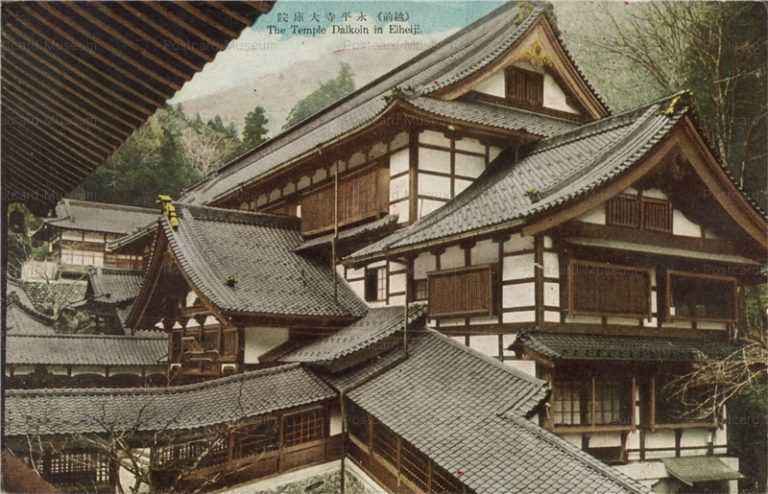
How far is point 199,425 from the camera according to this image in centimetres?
1005

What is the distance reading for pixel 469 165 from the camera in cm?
1375

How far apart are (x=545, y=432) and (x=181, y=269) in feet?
28.2

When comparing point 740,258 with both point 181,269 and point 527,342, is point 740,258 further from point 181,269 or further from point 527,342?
point 181,269

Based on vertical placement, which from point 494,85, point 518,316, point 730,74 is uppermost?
point 730,74

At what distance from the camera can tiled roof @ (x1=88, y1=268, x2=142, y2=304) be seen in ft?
87.9

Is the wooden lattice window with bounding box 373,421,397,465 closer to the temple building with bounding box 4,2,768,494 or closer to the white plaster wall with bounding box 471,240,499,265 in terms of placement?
the temple building with bounding box 4,2,768,494

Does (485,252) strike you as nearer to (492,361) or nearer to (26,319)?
(492,361)

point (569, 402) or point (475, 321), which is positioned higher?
point (475, 321)

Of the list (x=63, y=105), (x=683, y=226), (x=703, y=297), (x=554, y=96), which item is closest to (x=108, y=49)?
(x=63, y=105)

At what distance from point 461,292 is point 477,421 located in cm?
283

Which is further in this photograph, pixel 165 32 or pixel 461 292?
pixel 461 292

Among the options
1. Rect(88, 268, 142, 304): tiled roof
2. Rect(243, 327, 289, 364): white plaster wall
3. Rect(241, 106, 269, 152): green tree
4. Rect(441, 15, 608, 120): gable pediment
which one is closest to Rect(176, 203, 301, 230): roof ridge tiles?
Rect(243, 327, 289, 364): white plaster wall

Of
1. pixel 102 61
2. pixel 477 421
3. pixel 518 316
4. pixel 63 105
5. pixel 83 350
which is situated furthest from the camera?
pixel 83 350

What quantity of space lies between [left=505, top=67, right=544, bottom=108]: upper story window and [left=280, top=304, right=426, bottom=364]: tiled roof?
5896 mm
